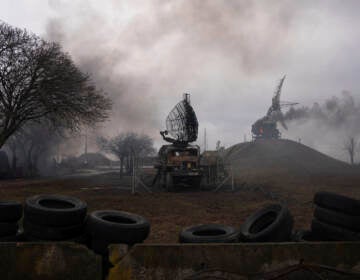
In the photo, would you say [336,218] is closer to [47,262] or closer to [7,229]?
[47,262]

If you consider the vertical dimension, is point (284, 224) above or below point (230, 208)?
above

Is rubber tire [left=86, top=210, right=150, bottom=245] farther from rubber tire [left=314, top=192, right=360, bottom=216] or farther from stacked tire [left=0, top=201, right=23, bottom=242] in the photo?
rubber tire [left=314, top=192, right=360, bottom=216]

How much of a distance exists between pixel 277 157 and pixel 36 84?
50410 mm

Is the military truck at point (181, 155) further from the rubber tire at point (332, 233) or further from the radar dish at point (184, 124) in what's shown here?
the rubber tire at point (332, 233)

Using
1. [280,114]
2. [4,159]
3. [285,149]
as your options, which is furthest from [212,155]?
[280,114]

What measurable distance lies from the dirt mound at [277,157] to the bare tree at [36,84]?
3411 centimetres

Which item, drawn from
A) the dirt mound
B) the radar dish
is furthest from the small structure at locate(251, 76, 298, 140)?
the radar dish

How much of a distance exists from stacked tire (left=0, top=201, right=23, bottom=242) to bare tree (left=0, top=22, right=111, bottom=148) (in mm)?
19379

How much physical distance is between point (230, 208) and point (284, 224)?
29.2ft

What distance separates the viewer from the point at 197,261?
12.0 ft

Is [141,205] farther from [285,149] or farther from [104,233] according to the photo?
[285,149]

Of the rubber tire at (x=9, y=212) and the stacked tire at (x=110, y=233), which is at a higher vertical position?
the rubber tire at (x=9, y=212)

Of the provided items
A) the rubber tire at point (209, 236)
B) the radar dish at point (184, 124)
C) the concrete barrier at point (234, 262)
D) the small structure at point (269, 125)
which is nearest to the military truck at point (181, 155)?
the radar dish at point (184, 124)

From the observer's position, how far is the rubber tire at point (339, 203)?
523cm
